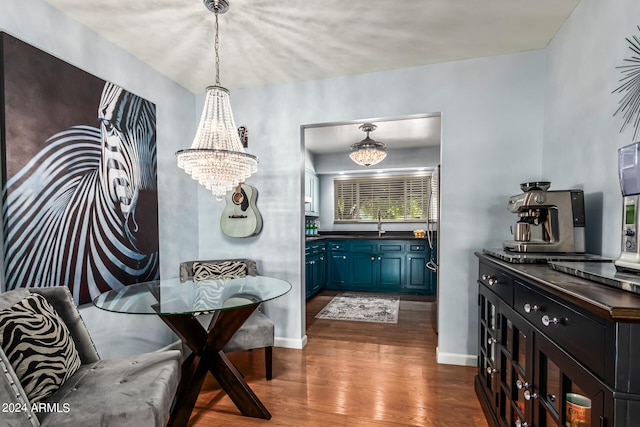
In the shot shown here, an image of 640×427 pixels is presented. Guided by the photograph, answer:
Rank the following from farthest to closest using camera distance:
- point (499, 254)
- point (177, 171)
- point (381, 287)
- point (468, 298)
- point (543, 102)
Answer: point (381, 287), point (177, 171), point (468, 298), point (543, 102), point (499, 254)

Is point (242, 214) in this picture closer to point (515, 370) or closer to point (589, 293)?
point (515, 370)

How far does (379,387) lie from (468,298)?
103 centimetres

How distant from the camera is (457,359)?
96.9 inches

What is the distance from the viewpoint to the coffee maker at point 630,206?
37.3 inches

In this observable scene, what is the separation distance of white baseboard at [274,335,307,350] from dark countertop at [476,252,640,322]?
2065mm

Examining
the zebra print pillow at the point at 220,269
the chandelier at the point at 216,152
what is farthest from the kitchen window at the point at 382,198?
the chandelier at the point at 216,152

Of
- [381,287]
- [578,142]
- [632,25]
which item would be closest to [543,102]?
[578,142]

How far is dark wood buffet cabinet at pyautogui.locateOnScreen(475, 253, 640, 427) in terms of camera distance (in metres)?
0.71

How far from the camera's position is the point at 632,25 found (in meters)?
1.33

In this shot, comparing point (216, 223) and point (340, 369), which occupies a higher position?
point (216, 223)

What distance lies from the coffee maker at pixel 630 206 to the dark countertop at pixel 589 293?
0.13m

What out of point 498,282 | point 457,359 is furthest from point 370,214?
point 498,282

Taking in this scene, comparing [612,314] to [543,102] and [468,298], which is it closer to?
[468,298]

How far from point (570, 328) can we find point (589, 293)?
0.15 metres
